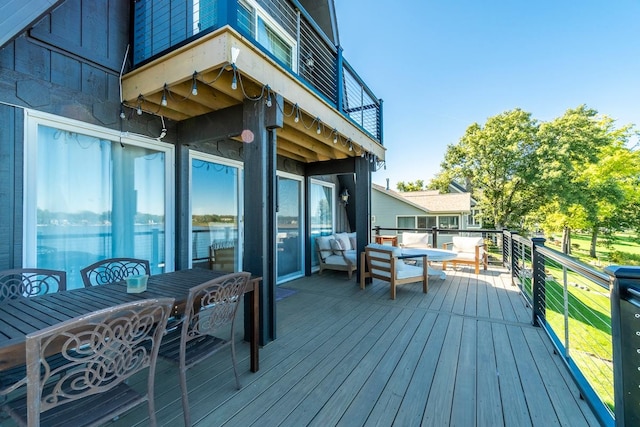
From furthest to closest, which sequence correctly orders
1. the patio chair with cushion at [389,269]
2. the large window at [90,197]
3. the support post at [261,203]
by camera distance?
1. the patio chair with cushion at [389,269]
2. the support post at [261,203]
3. the large window at [90,197]

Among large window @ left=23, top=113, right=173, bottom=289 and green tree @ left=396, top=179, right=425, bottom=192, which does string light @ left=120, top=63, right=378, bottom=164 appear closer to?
large window @ left=23, top=113, right=173, bottom=289

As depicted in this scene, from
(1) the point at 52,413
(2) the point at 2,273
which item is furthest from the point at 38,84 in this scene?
(1) the point at 52,413

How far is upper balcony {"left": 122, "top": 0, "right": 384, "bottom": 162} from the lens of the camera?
2.26 m

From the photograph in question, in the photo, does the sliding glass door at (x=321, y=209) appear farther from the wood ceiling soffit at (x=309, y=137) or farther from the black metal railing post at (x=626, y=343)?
the black metal railing post at (x=626, y=343)

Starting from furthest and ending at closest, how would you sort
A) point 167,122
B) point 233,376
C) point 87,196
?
point 167,122
point 87,196
point 233,376

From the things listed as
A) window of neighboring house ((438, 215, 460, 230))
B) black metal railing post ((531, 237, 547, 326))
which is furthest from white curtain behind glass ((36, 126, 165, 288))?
window of neighboring house ((438, 215, 460, 230))

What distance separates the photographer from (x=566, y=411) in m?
1.81

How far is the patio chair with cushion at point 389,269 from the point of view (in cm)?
444

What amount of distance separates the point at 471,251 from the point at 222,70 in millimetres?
6679

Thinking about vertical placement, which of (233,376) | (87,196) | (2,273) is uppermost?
(87,196)

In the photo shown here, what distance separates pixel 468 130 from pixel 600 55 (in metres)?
7.54

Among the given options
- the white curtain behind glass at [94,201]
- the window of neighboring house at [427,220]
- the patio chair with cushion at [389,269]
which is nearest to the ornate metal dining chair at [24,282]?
the white curtain behind glass at [94,201]

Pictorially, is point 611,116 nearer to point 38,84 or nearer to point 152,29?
point 152,29

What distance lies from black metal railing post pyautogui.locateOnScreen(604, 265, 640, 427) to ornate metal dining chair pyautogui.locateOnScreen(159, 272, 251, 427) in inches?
85.3
